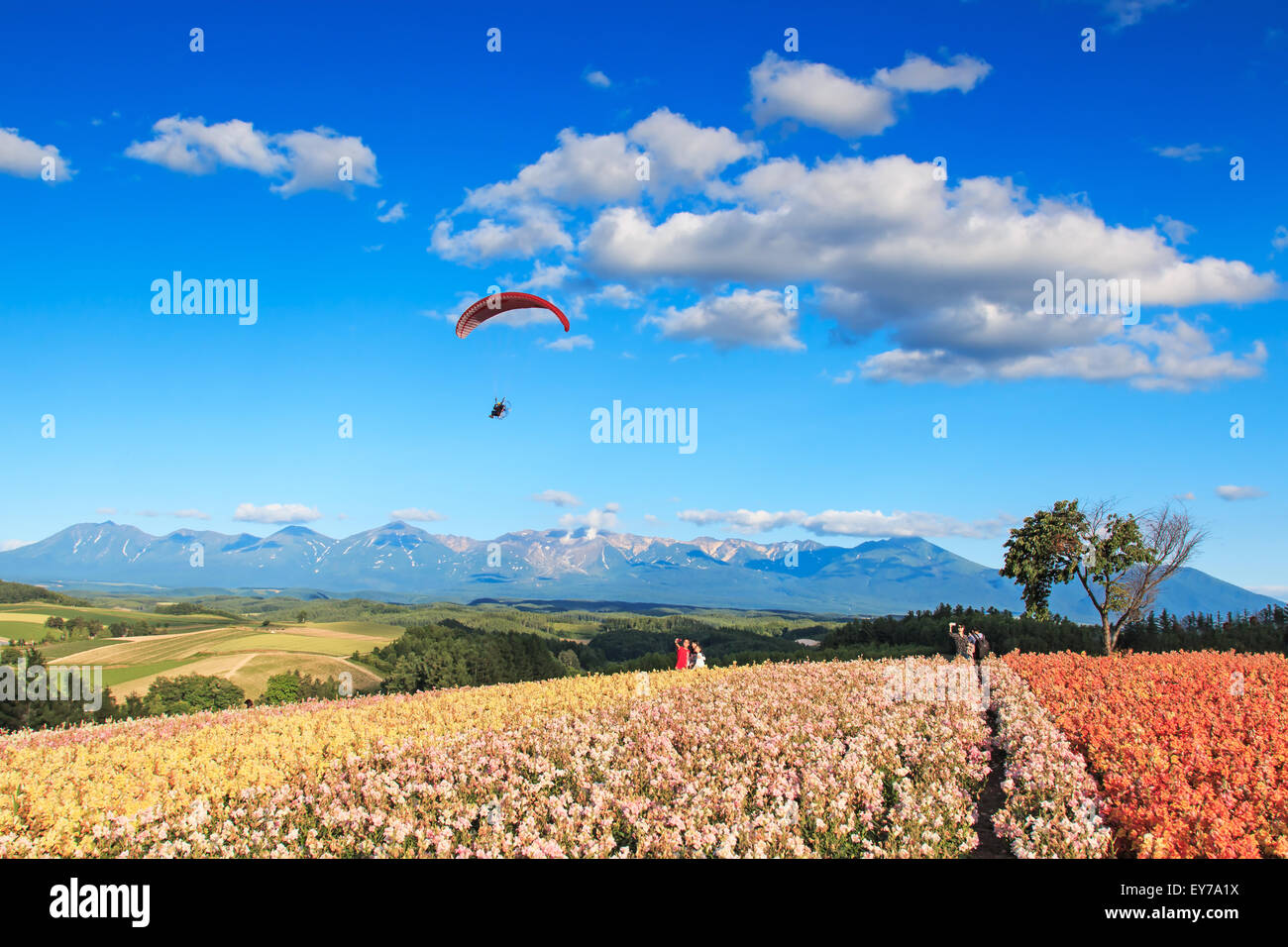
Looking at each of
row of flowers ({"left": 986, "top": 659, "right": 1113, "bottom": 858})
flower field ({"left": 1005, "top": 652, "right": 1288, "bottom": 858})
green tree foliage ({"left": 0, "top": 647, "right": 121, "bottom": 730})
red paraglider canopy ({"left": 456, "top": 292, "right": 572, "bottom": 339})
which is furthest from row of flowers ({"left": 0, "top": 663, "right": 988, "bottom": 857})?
red paraglider canopy ({"left": 456, "top": 292, "right": 572, "bottom": 339})

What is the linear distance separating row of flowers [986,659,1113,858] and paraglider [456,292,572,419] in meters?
20.8

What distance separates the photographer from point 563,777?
10.2m

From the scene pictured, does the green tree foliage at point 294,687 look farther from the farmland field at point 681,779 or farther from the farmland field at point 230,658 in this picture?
the farmland field at point 681,779

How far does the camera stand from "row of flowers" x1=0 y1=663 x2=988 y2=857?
Answer: 25.9 feet

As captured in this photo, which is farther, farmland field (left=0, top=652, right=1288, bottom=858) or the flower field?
farmland field (left=0, top=652, right=1288, bottom=858)

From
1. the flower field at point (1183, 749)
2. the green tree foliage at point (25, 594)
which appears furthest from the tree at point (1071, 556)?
the green tree foliage at point (25, 594)

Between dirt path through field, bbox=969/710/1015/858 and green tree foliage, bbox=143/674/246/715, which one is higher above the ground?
dirt path through field, bbox=969/710/1015/858

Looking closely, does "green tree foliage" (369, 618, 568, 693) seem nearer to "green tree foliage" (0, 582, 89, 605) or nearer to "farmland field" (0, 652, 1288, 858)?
"farmland field" (0, 652, 1288, 858)

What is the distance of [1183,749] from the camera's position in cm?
1039

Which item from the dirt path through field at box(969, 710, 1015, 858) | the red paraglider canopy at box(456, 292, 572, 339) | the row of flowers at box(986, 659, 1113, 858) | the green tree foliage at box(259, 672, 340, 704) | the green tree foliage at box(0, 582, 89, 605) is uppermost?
the red paraglider canopy at box(456, 292, 572, 339)

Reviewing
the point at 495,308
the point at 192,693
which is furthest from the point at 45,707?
the point at 495,308

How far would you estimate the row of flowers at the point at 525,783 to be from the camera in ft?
25.9

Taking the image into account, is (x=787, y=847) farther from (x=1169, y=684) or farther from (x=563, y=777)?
(x=1169, y=684)
